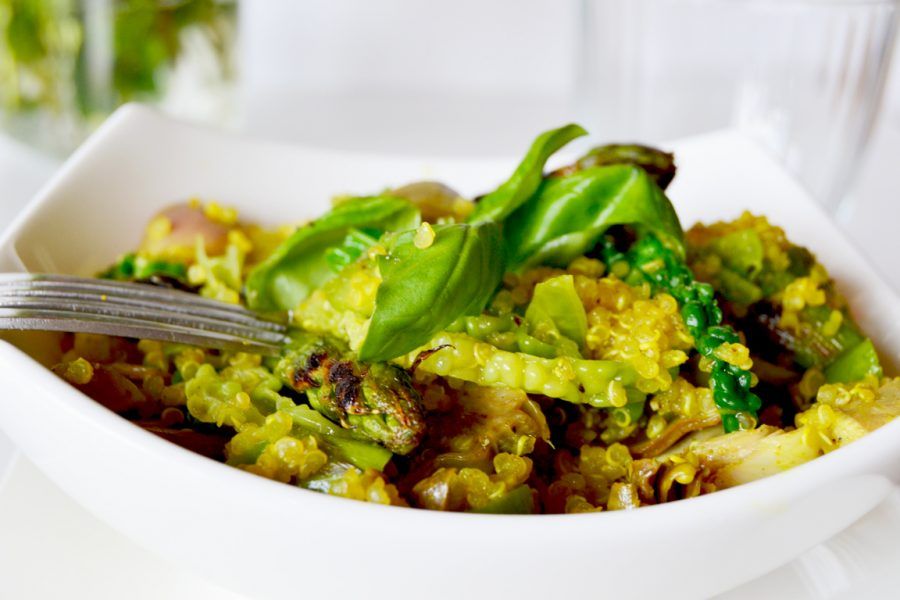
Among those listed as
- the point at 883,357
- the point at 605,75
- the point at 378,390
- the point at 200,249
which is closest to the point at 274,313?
the point at 200,249

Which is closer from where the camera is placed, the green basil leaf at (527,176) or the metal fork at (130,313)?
the metal fork at (130,313)

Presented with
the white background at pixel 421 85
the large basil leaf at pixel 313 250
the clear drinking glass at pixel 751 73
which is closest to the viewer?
the large basil leaf at pixel 313 250

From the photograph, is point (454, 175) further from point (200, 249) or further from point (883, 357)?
point (883, 357)

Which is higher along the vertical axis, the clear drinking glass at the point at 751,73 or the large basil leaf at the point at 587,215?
the large basil leaf at the point at 587,215

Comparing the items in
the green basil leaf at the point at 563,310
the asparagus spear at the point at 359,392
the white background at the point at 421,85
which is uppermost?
the green basil leaf at the point at 563,310

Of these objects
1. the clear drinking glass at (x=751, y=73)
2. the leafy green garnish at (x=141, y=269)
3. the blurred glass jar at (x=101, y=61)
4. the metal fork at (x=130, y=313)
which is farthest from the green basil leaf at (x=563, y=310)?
the blurred glass jar at (x=101, y=61)

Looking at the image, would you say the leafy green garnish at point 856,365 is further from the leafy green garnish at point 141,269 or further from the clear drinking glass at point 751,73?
the clear drinking glass at point 751,73
